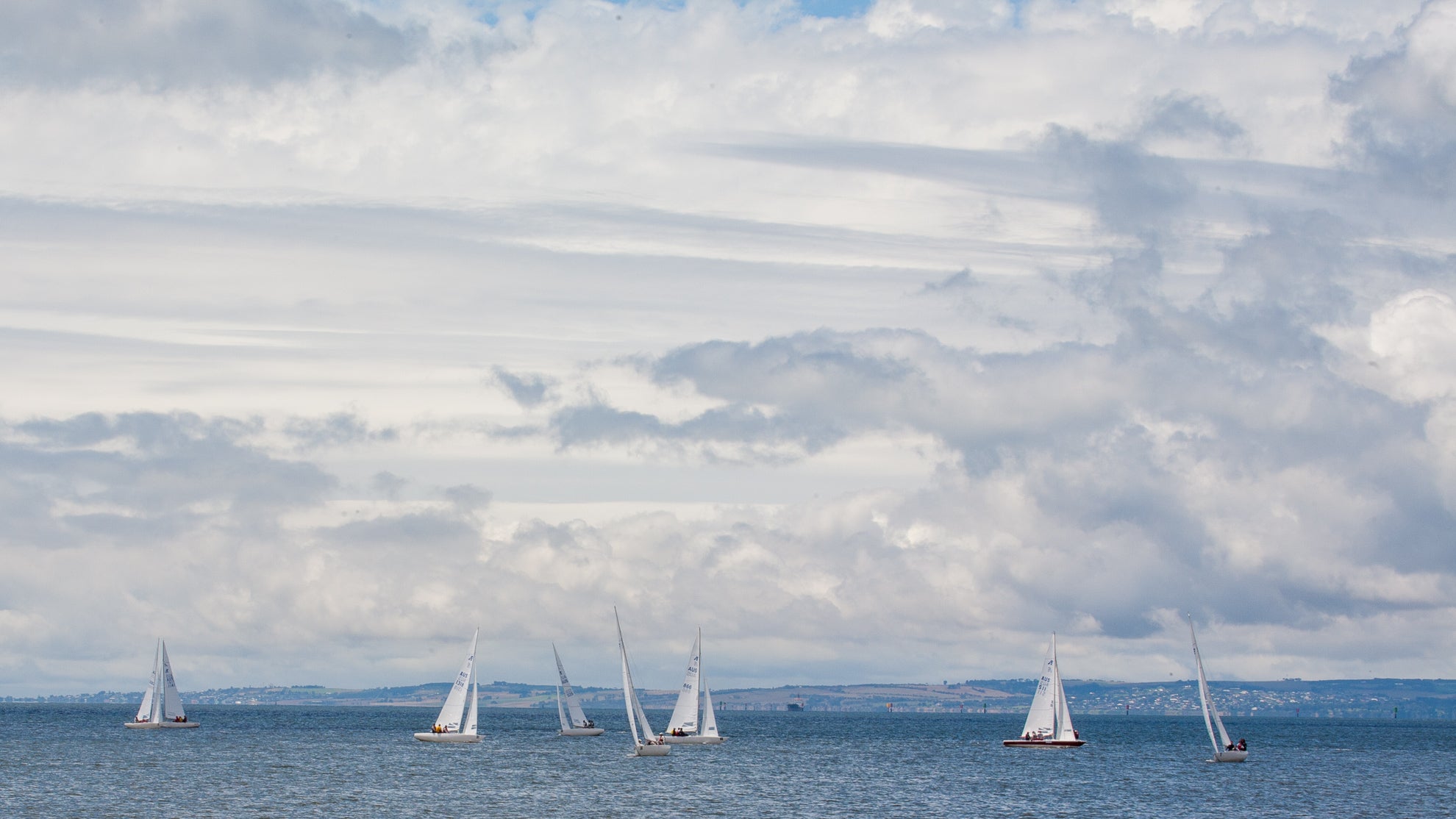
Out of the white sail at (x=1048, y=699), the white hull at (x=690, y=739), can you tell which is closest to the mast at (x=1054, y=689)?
the white sail at (x=1048, y=699)

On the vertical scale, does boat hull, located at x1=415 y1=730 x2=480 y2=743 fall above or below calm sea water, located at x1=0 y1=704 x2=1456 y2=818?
above

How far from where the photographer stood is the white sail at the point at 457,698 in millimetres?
185875

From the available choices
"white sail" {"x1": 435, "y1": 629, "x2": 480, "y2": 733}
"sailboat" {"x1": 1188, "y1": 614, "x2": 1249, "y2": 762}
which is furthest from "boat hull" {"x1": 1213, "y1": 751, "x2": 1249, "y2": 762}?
"white sail" {"x1": 435, "y1": 629, "x2": 480, "y2": 733}

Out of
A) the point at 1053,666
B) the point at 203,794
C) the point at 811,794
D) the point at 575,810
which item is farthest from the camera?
the point at 1053,666

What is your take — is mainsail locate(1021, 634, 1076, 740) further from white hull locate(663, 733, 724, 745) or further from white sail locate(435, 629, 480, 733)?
white sail locate(435, 629, 480, 733)

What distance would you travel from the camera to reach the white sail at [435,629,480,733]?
610 ft

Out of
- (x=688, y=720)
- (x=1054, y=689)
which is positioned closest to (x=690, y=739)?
(x=688, y=720)

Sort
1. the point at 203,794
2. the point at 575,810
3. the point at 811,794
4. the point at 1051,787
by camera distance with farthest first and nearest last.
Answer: the point at 1051,787
the point at 811,794
the point at 203,794
the point at 575,810

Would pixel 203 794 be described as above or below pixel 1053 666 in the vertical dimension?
below

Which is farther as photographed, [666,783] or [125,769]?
[125,769]

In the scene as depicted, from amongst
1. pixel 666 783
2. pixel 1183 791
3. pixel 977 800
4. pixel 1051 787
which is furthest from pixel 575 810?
pixel 1183 791

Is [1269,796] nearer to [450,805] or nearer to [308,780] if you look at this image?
[450,805]

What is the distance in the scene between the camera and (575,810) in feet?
371

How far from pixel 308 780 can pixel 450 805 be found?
98.2 feet
